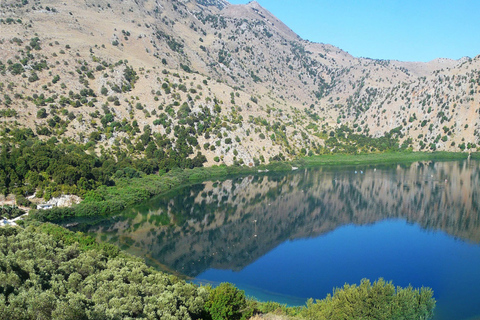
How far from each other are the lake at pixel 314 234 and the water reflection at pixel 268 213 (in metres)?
0.20

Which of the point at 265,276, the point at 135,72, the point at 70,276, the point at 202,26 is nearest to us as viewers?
the point at 70,276

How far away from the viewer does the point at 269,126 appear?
131375 millimetres

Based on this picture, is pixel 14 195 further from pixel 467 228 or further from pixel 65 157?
pixel 467 228

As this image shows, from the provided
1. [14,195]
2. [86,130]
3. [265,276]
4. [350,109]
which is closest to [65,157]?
[14,195]

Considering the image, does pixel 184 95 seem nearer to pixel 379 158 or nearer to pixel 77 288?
pixel 379 158

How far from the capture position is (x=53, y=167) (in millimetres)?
69125

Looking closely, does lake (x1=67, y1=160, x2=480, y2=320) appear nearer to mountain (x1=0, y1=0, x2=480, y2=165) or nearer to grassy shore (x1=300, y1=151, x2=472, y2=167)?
grassy shore (x1=300, y1=151, x2=472, y2=167)

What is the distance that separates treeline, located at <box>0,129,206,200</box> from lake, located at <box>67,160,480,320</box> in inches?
395

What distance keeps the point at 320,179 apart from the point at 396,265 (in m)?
53.8

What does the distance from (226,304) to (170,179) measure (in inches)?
2565

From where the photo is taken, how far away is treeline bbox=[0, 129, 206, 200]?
65.1 m

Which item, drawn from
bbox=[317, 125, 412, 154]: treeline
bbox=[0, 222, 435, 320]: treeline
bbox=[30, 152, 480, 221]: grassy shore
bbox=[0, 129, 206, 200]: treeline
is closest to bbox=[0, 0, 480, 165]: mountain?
bbox=[317, 125, 412, 154]: treeline

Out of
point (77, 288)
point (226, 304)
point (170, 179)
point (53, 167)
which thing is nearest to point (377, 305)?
point (226, 304)

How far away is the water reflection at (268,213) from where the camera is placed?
5469 cm
